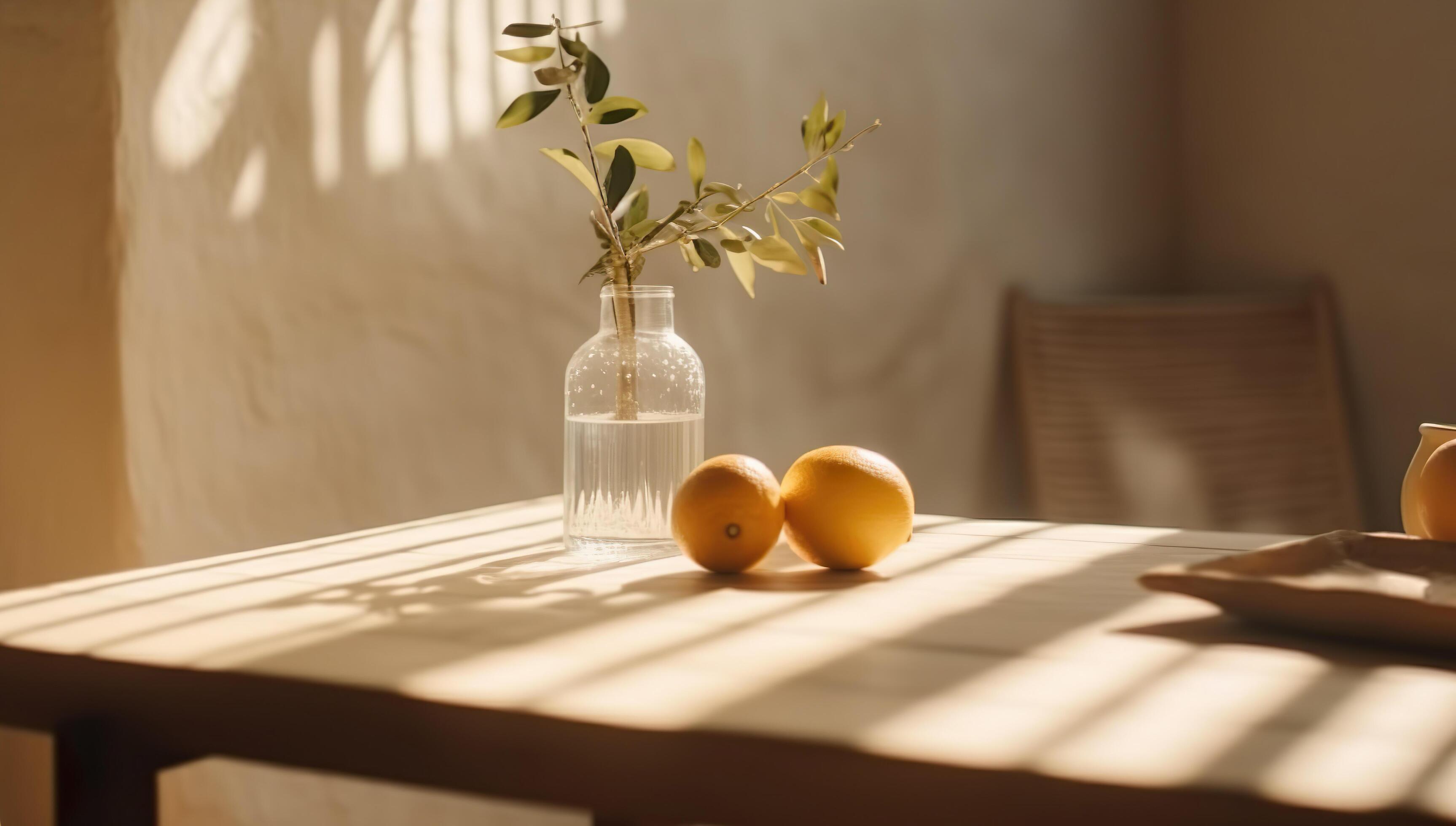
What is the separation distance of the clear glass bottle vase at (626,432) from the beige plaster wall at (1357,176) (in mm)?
2320

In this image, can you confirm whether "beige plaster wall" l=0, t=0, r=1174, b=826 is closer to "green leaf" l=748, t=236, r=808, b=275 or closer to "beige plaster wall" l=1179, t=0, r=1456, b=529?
"green leaf" l=748, t=236, r=808, b=275

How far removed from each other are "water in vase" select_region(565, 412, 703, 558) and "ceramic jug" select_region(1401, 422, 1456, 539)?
559 mm

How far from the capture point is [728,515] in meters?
0.95

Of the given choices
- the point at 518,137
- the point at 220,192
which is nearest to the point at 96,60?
the point at 220,192

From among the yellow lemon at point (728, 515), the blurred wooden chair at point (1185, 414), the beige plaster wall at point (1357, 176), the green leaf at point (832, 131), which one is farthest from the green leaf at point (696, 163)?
the beige plaster wall at point (1357, 176)

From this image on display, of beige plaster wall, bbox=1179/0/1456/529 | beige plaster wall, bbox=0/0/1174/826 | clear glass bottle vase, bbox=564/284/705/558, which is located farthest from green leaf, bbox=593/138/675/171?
beige plaster wall, bbox=1179/0/1456/529

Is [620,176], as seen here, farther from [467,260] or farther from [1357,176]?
[1357,176]

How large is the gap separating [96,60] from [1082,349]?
2.05 metres

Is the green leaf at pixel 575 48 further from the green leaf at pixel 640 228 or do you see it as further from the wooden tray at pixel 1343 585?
the wooden tray at pixel 1343 585

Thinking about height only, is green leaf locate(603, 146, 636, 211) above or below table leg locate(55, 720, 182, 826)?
above

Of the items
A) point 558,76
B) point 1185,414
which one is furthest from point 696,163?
point 1185,414

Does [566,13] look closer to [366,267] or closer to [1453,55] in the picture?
[366,267]

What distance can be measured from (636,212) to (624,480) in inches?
9.1

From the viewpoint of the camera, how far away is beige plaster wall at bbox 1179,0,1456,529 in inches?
110
